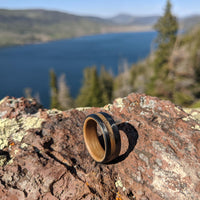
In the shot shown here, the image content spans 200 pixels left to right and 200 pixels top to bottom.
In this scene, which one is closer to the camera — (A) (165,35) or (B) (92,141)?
(B) (92,141)

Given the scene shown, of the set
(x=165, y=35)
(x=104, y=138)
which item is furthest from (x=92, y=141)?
(x=165, y=35)

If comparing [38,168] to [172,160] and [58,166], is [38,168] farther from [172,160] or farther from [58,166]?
[172,160]

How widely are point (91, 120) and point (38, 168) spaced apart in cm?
195

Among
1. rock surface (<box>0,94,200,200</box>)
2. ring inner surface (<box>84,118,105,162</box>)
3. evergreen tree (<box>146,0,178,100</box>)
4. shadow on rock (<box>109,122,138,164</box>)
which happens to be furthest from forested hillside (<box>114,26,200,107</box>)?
ring inner surface (<box>84,118,105,162</box>)

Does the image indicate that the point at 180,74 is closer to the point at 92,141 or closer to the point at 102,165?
the point at 92,141

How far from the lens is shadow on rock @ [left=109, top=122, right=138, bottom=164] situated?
569cm

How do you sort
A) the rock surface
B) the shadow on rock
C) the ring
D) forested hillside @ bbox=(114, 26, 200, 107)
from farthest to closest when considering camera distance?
forested hillside @ bbox=(114, 26, 200, 107) < the shadow on rock < the ring < the rock surface

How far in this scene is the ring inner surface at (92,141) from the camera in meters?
5.72

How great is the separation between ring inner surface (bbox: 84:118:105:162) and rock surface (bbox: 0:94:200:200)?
0.26 meters

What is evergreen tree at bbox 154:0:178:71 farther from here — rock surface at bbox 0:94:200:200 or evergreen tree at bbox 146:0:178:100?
rock surface at bbox 0:94:200:200

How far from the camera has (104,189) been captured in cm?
488

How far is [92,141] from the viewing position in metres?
5.96

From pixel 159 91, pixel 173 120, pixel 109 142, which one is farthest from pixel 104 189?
pixel 159 91

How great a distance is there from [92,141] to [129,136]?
1.18 meters
